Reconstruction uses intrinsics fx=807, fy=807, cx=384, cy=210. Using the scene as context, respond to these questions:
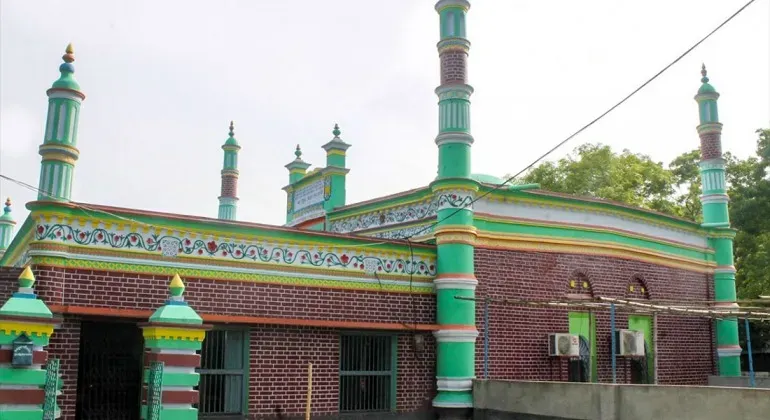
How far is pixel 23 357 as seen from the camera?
30.5 feet

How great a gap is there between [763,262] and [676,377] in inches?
367

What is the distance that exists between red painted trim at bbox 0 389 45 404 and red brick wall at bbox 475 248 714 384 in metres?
7.89

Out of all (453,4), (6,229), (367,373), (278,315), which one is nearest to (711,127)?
(453,4)

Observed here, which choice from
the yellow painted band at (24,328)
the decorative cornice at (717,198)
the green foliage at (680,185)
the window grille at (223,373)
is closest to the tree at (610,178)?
the green foliage at (680,185)

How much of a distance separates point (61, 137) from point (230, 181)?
39.8ft

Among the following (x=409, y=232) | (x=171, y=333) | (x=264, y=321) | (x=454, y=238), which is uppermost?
(x=409, y=232)

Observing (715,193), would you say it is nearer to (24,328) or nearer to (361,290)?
(361,290)

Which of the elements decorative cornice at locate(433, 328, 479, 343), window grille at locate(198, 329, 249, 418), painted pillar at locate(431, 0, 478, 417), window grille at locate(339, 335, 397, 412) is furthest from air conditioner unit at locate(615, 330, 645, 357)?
window grille at locate(198, 329, 249, 418)

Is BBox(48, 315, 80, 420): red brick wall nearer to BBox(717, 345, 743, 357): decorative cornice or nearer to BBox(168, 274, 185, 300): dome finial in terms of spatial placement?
BBox(168, 274, 185, 300): dome finial

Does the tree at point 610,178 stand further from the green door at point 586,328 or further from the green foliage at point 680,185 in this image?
the green door at point 586,328

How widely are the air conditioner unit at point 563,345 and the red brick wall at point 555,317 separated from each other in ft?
0.48

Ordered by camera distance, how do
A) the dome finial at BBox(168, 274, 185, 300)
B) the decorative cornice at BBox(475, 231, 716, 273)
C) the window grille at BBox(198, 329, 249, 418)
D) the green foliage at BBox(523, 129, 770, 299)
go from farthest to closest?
the green foliage at BBox(523, 129, 770, 299), the decorative cornice at BBox(475, 231, 716, 273), the window grille at BBox(198, 329, 249, 418), the dome finial at BBox(168, 274, 185, 300)

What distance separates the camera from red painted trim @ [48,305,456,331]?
35.9 ft

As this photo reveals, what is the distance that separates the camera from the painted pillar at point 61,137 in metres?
11.3
